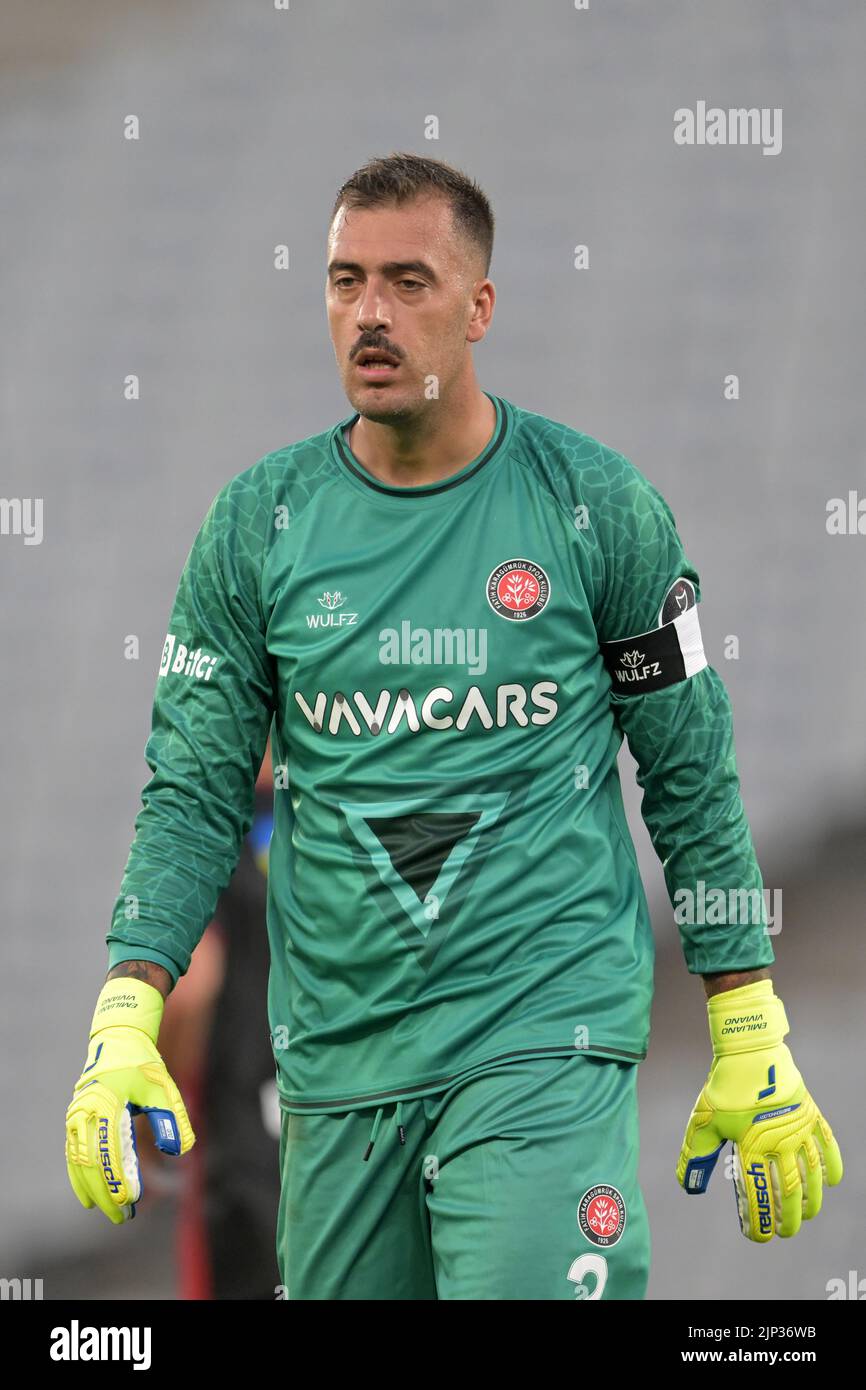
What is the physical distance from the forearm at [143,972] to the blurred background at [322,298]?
1.87m

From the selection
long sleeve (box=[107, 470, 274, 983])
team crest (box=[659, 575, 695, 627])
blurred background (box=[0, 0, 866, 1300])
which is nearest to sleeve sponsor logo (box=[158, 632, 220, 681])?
long sleeve (box=[107, 470, 274, 983])

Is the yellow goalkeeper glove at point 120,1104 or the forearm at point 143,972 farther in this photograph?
the forearm at point 143,972

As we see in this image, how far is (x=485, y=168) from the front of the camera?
4965 mm

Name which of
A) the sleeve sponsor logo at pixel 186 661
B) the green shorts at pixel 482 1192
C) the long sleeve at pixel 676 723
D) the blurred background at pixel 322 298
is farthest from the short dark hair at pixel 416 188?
the blurred background at pixel 322 298

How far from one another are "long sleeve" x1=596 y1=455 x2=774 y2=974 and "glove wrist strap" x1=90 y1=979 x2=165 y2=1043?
787 mm

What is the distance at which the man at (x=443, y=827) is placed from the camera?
115 inches

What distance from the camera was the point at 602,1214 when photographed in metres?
2.86

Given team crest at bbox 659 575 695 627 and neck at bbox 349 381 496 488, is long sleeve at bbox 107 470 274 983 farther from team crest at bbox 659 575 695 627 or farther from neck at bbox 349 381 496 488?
team crest at bbox 659 575 695 627

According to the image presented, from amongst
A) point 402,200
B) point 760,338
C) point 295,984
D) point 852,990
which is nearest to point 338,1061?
point 295,984

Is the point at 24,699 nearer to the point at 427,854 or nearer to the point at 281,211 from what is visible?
the point at 281,211

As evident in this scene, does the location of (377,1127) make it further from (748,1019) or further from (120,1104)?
(748,1019)

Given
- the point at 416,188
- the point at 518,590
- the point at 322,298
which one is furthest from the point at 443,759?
the point at 322,298

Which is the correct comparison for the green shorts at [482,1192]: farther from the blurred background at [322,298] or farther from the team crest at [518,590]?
the blurred background at [322,298]
